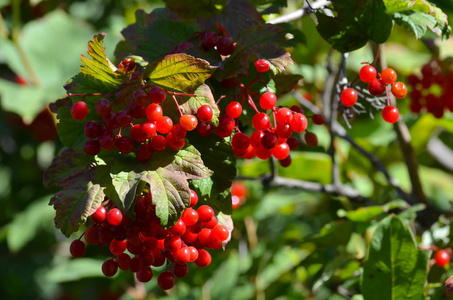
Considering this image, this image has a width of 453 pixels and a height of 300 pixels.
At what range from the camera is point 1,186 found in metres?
2.76

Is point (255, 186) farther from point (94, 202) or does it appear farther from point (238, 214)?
point (94, 202)

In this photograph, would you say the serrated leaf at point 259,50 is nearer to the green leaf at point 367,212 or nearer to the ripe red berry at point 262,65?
the ripe red berry at point 262,65

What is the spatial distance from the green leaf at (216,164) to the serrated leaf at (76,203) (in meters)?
0.16

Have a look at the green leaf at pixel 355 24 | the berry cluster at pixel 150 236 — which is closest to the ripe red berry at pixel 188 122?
the berry cluster at pixel 150 236

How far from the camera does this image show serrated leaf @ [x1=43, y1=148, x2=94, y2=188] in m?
0.83

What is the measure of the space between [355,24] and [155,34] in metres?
0.38

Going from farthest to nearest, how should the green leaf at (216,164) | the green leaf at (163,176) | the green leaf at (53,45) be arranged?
the green leaf at (53,45) < the green leaf at (216,164) < the green leaf at (163,176)

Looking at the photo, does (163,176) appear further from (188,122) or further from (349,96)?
(349,96)

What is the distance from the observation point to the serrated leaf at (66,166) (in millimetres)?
834

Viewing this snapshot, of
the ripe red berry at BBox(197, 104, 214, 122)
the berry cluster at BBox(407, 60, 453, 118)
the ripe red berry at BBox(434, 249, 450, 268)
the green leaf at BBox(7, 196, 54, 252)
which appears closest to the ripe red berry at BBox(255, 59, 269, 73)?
the ripe red berry at BBox(197, 104, 214, 122)

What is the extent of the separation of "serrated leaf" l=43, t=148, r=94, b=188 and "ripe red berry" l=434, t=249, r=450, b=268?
2.60ft

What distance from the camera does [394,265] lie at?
41.8 inches

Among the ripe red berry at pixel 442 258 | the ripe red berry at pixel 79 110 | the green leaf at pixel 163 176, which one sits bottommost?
the ripe red berry at pixel 442 258

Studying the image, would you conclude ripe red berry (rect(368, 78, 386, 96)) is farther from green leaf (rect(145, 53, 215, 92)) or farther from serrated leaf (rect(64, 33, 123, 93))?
serrated leaf (rect(64, 33, 123, 93))
